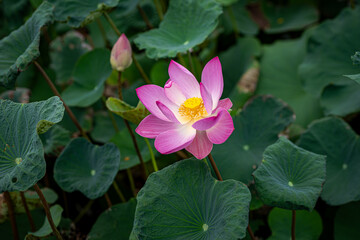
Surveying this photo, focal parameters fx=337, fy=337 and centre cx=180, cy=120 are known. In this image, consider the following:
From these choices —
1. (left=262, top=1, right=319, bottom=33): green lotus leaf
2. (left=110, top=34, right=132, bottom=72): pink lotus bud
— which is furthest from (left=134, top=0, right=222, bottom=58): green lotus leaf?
(left=262, top=1, right=319, bottom=33): green lotus leaf

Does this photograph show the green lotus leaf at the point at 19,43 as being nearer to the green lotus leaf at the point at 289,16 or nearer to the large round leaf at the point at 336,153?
the large round leaf at the point at 336,153

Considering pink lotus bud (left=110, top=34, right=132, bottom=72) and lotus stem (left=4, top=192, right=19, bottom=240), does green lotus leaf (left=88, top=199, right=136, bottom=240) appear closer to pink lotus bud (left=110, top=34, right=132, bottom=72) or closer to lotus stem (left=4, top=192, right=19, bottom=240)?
lotus stem (left=4, top=192, right=19, bottom=240)

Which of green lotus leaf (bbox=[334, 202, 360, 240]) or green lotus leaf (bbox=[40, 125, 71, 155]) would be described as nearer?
green lotus leaf (bbox=[334, 202, 360, 240])

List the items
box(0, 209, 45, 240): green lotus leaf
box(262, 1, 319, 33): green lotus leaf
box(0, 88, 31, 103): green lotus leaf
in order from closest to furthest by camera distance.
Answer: box(0, 209, 45, 240): green lotus leaf < box(0, 88, 31, 103): green lotus leaf < box(262, 1, 319, 33): green lotus leaf

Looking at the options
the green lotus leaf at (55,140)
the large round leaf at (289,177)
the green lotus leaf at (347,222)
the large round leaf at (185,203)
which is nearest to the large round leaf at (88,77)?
the green lotus leaf at (55,140)

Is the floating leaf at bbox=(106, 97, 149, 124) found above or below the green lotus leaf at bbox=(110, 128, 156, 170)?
above

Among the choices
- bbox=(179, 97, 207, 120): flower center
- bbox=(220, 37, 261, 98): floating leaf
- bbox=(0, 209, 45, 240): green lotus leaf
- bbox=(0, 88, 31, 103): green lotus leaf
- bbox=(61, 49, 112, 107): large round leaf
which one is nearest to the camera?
bbox=(179, 97, 207, 120): flower center
